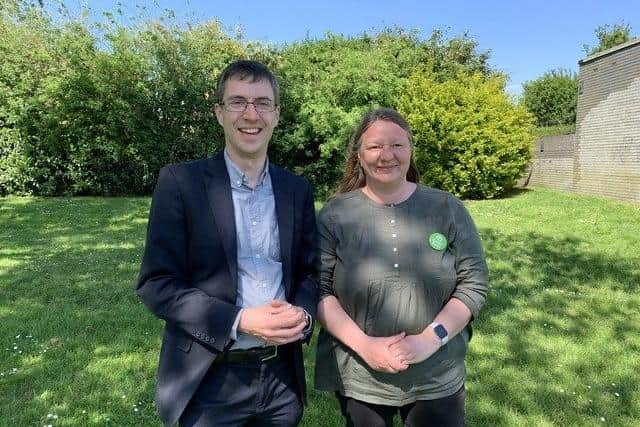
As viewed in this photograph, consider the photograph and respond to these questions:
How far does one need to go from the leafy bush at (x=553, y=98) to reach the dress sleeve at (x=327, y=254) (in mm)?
35087

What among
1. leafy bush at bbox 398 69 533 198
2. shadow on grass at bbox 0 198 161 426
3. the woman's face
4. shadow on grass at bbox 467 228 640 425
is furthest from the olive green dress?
leafy bush at bbox 398 69 533 198

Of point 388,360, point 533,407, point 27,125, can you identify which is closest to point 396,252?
point 388,360

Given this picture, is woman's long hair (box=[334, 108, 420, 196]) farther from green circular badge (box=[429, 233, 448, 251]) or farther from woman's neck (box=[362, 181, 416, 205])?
green circular badge (box=[429, 233, 448, 251])

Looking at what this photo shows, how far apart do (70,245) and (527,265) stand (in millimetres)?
7407

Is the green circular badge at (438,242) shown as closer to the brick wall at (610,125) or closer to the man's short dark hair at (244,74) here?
the man's short dark hair at (244,74)

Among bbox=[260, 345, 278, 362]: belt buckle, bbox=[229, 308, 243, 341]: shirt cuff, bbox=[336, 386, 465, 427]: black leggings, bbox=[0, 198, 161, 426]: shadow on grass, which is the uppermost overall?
bbox=[229, 308, 243, 341]: shirt cuff

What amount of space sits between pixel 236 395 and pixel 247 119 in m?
0.99

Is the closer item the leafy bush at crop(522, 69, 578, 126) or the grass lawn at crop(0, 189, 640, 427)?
the grass lawn at crop(0, 189, 640, 427)

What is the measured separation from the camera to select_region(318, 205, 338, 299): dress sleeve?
2.08 meters

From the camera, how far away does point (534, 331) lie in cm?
495

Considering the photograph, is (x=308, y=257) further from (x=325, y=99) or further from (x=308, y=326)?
(x=325, y=99)

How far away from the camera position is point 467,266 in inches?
80.4

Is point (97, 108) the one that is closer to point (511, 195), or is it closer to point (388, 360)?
point (511, 195)

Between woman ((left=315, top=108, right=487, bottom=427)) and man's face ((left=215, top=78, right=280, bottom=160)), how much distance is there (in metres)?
0.47
